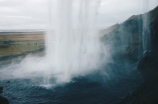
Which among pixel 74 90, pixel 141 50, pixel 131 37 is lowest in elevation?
pixel 74 90

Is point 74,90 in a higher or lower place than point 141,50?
lower

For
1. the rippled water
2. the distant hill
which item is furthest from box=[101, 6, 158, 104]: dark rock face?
the rippled water

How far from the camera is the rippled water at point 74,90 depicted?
3225 centimetres

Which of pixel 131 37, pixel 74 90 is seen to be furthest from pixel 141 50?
pixel 74 90

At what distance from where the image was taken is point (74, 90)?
120 feet

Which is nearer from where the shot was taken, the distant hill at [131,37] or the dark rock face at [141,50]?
the dark rock face at [141,50]

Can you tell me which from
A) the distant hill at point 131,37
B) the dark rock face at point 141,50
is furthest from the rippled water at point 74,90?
the distant hill at point 131,37

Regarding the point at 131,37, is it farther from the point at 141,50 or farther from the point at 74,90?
the point at 74,90

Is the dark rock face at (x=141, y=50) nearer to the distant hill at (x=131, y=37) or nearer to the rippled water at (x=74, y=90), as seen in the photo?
the distant hill at (x=131, y=37)

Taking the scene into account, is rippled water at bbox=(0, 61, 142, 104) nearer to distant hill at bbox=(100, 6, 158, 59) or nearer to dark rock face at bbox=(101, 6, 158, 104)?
dark rock face at bbox=(101, 6, 158, 104)

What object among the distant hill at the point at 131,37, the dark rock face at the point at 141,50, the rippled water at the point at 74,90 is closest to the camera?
the dark rock face at the point at 141,50

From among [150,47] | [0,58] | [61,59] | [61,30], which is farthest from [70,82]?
[0,58]

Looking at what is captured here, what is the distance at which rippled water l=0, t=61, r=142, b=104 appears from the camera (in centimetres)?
3225

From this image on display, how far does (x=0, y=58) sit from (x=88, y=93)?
65651 mm
